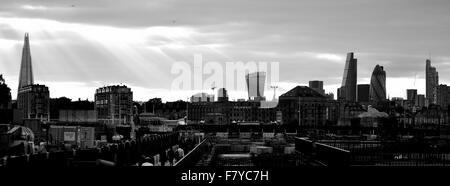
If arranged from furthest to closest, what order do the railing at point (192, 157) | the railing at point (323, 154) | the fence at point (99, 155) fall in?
the railing at point (192, 157), the railing at point (323, 154), the fence at point (99, 155)

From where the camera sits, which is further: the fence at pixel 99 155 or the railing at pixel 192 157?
the railing at pixel 192 157

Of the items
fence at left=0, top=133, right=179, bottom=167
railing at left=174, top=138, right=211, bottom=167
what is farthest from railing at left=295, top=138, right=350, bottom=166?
fence at left=0, top=133, right=179, bottom=167

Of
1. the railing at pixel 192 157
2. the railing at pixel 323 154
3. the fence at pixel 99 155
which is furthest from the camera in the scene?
the railing at pixel 192 157

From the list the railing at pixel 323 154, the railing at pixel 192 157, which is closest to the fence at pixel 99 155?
the railing at pixel 192 157

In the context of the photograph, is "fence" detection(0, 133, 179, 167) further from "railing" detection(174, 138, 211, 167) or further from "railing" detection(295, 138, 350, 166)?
"railing" detection(295, 138, 350, 166)

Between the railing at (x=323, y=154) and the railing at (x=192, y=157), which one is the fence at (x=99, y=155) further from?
the railing at (x=323, y=154)
